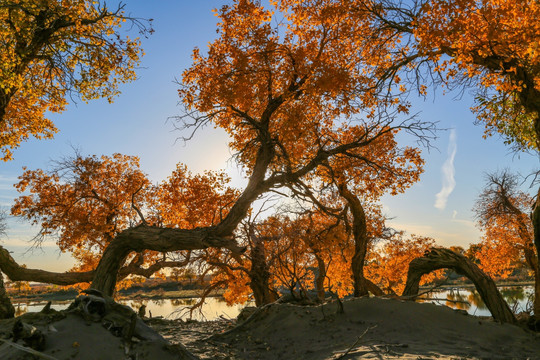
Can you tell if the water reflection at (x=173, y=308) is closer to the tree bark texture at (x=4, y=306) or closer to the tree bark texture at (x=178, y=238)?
the tree bark texture at (x=178, y=238)

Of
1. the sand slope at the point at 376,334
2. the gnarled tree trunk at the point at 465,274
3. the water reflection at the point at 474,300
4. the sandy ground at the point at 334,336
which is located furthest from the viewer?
the gnarled tree trunk at the point at 465,274

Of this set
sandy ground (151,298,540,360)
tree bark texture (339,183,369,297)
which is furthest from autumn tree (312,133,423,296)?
sandy ground (151,298,540,360)

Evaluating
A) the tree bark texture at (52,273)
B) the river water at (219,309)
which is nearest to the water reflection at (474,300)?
the river water at (219,309)

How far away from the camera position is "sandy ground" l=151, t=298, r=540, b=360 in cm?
514

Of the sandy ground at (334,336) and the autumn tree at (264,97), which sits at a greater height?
the autumn tree at (264,97)

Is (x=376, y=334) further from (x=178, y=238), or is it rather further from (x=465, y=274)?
(x=178, y=238)

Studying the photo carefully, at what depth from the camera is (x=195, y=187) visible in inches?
875

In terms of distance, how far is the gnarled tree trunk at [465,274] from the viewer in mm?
A: 7426

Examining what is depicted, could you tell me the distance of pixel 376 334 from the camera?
19.4 ft

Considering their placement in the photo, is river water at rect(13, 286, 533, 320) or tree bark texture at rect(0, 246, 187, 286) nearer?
river water at rect(13, 286, 533, 320)

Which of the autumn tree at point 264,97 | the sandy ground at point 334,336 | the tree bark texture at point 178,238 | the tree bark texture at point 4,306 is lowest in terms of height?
the tree bark texture at point 4,306

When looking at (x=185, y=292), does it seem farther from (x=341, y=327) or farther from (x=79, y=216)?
(x=341, y=327)

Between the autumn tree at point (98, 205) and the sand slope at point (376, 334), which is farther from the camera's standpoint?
the autumn tree at point (98, 205)

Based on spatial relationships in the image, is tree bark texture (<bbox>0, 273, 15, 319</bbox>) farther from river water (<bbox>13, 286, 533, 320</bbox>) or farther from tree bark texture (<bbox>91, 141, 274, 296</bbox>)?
tree bark texture (<bbox>91, 141, 274, 296</bbox>)
